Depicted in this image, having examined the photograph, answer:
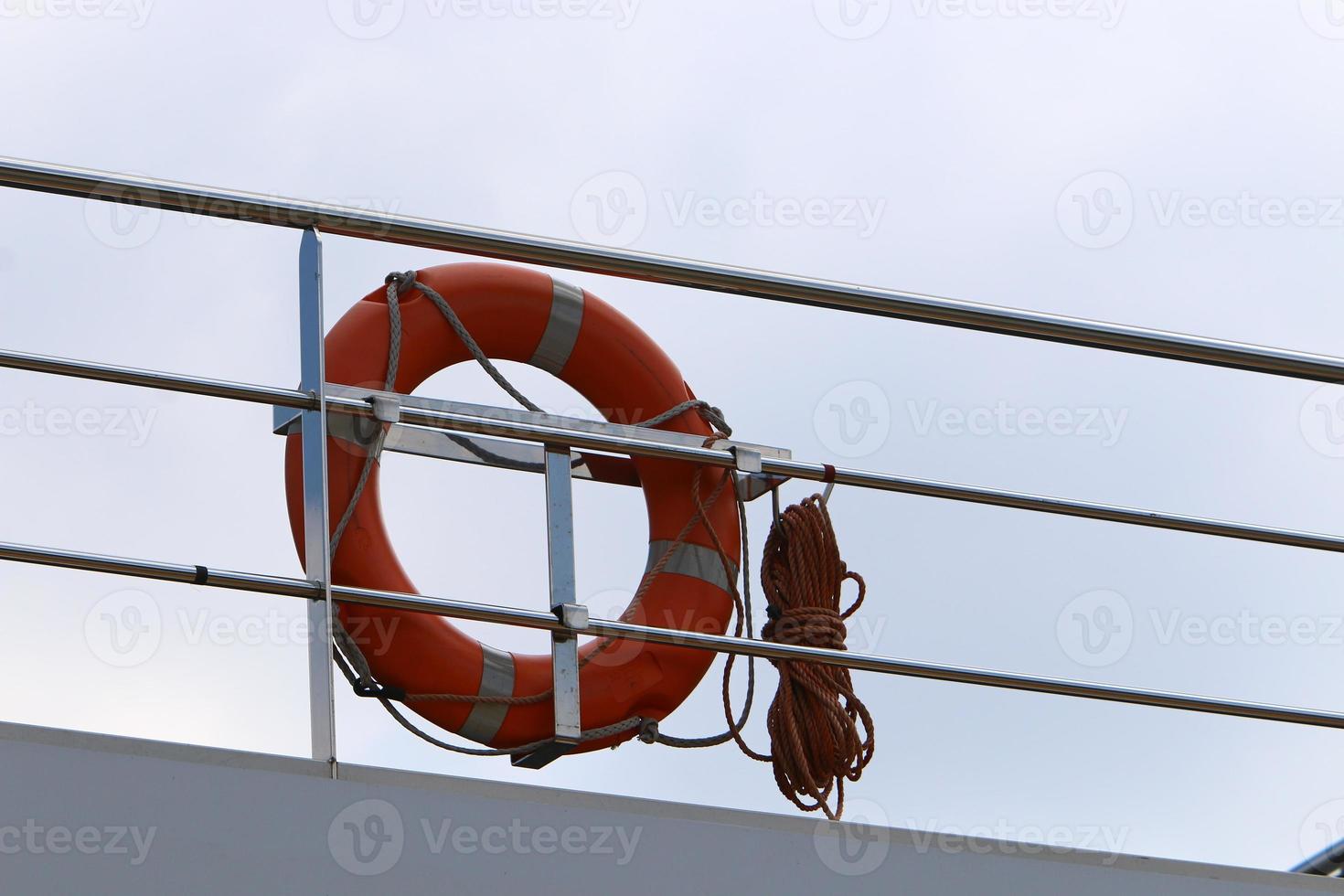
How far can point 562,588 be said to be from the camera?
6.07 feet

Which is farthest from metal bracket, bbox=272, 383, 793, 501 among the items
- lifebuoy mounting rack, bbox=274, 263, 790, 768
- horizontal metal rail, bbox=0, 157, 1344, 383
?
horizontal metal rail, bbox=0, 157, 1344, 383

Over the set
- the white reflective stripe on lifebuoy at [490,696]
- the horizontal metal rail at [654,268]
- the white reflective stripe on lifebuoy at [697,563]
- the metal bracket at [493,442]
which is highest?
the horizontal metal rail at [654,268]

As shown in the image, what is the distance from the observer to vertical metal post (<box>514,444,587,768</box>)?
6.05ft

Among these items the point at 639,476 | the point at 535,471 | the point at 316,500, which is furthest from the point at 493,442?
the point at 316,500

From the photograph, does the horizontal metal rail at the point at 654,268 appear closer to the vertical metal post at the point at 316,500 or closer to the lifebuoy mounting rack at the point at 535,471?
the vertical metal post at the point at 316,500

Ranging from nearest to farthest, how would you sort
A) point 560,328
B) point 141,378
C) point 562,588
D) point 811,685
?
point 141,378 < point 562,588 < point 811,685 < point 560,328

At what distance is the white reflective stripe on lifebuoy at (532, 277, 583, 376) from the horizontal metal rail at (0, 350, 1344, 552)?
18.8 inches

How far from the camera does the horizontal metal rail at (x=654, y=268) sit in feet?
5.58

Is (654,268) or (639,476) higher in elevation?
(654,268)

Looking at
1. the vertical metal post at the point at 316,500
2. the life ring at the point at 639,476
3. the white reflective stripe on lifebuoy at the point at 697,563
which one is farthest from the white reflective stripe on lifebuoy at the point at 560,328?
the vertical metal post at the point at 316,500

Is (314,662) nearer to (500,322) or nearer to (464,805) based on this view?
(464,805)

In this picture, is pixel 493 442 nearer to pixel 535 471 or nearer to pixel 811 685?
pixel 535 471

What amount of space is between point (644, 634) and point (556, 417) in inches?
12.6

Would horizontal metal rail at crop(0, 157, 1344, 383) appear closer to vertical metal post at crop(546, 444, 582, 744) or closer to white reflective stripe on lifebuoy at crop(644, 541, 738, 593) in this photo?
vertical metal post at crop(546, 444, 582, 744)
